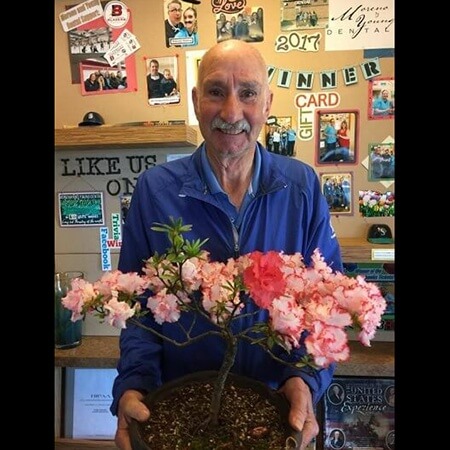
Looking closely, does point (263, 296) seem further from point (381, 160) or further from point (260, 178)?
point (381, 160)

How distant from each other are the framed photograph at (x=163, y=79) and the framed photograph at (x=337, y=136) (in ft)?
1.75

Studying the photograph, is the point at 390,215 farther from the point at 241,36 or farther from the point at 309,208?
the point at 241,36

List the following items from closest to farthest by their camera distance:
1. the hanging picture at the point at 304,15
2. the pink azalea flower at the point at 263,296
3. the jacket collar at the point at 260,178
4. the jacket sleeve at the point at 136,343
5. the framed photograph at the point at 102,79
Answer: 1. the pink azalea flower at the point at 263,296
2. the jacket sleeve at the point at 136,343
3. the jacket collar at the point at 260,178
4. the hanging picture at the point at 304,15
5. the framed photograph at the point at 102,79

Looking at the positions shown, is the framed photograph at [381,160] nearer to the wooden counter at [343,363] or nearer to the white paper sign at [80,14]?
the wooden counter at [343,363]

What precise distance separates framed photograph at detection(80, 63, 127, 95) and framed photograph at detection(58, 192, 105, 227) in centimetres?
40

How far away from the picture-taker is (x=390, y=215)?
1.62m

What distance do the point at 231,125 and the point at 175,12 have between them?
89cm

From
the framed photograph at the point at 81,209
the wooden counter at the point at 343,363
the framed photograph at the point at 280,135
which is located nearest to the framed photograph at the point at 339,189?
the framed photograph at the point at 280,135

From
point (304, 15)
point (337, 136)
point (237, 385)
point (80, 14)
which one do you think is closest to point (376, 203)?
point (337, 136)

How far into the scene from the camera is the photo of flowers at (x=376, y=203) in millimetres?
1631

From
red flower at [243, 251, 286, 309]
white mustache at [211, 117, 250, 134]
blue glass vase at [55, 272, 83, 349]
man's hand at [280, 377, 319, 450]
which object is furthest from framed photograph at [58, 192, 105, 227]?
red flower at [243, 251, 286, 309]

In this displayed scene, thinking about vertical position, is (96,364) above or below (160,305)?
below
